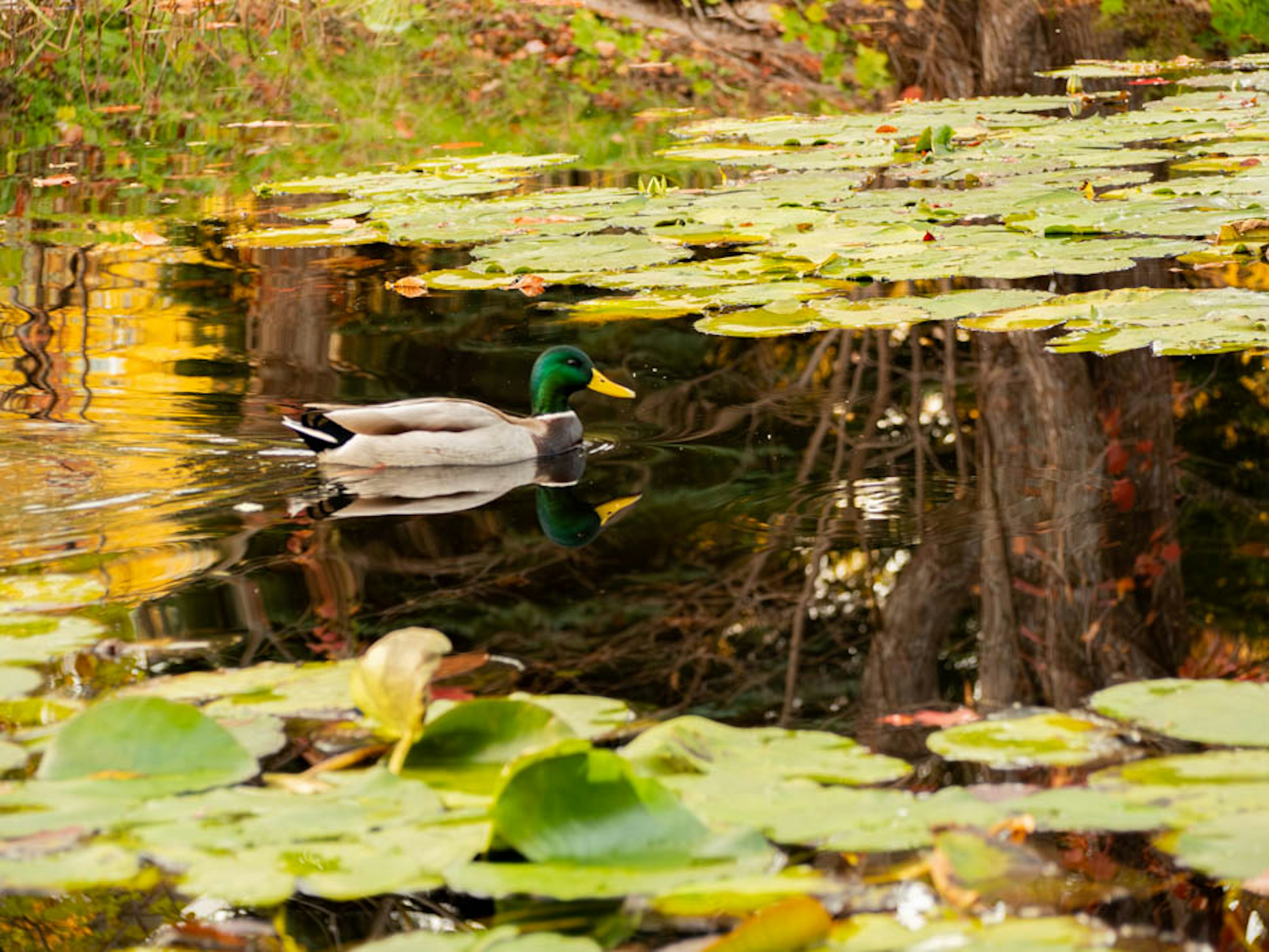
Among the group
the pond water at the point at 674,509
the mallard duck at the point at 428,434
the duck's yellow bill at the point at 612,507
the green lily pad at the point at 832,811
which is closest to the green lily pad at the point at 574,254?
the pond water at the point at 674,509

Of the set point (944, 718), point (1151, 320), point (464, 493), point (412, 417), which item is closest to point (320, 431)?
point (412, 417)

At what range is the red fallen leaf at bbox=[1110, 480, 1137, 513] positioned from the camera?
4.34 m

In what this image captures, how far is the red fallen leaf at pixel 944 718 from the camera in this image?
122 inches

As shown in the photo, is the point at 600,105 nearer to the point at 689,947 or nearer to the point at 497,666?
the point at 497,666

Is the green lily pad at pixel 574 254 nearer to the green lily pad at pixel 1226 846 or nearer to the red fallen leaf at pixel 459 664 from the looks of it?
the red fallen leaf at pixel 459 664

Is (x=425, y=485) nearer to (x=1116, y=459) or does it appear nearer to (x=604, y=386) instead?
(x=604, y=386)

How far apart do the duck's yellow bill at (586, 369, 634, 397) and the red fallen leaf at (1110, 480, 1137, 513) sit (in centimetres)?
155

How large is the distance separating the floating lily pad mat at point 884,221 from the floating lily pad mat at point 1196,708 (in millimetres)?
2550

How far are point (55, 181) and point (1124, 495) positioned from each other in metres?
8.10

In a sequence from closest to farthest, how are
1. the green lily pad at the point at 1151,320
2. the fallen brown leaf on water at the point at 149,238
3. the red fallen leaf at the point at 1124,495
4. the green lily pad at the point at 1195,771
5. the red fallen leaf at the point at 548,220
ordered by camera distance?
the green lily pad at the point at 1195,771 → the red fallen leaf at the point at 1124,495 → the green lily pad at the point at 1151,320 → the red fallen leaf at the point at 548,220 → the fallen brown leaf on water at the point at 149,238

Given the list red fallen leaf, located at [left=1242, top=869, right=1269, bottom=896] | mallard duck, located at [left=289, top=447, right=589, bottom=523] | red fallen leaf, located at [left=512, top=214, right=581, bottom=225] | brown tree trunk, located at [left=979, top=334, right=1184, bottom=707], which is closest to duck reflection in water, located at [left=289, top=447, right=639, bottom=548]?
mallard duck, located at [left=289, top=447, right=589, bottom=523]

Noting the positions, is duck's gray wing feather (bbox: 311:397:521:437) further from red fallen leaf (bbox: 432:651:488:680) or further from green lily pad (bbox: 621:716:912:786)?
green lily pad (bbox: 621:716:912:786)

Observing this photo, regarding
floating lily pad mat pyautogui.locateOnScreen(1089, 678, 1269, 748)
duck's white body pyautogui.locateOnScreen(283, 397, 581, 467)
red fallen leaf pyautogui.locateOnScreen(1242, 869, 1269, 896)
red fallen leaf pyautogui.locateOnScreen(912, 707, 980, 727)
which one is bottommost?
red fallen leaf pyautogui.locateOnScreen(912, 707, 980, 727)

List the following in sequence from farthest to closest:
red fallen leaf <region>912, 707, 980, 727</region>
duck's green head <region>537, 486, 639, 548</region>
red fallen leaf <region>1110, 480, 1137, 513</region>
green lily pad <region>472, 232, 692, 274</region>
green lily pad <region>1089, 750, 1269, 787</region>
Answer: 1. green lily pad <region>472, 232, 692, 274</region>
2. duck's green head <region>537, 486, 639, 548</region>
3. red fallen leaf <region>1110, 480, 1137, 513</region>
4. red fallen leaf <region>912, 707, 980, 727</region>
5. green lily pad <region>1089, 750, 1269, 787</region>
